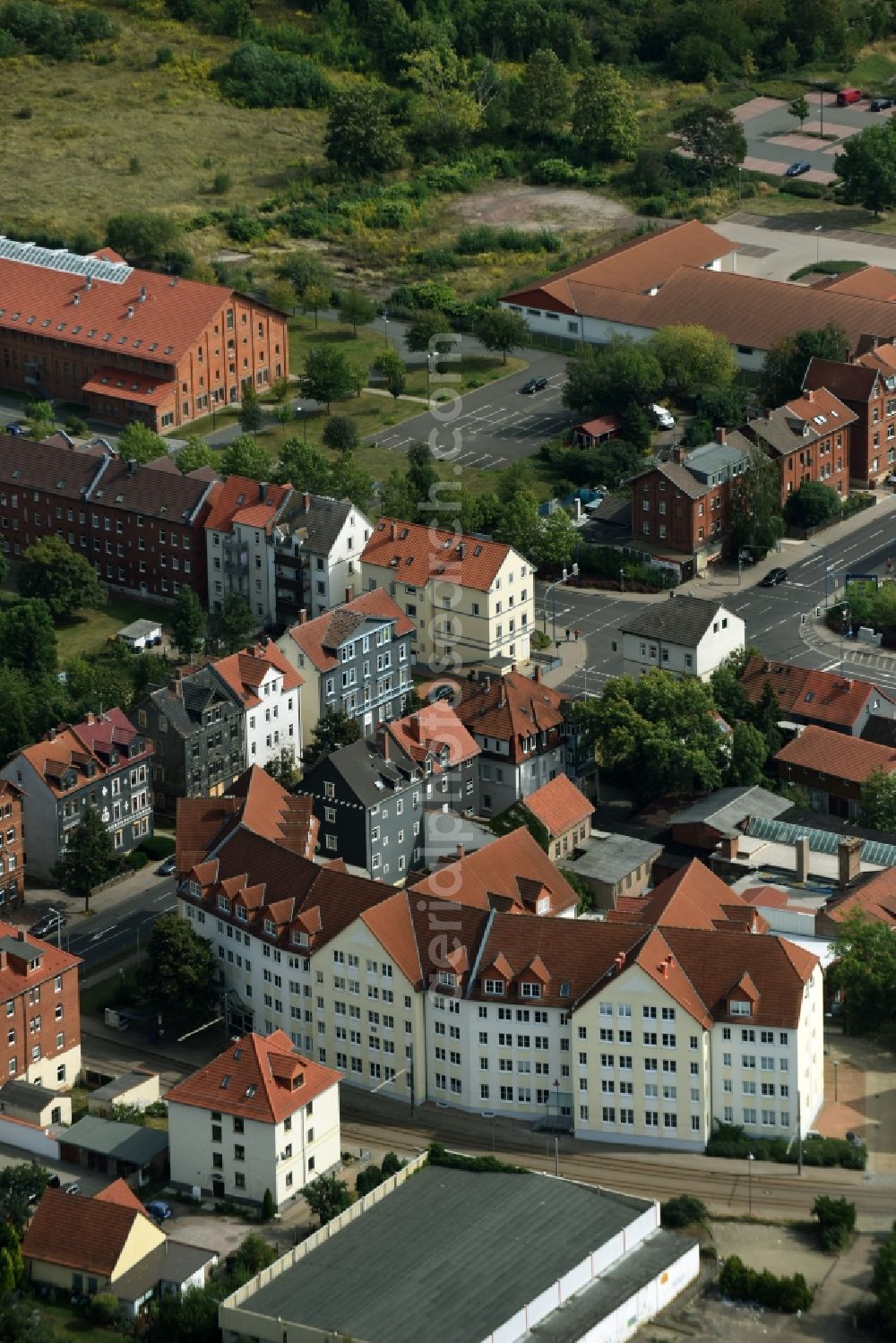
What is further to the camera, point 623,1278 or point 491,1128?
point 491,1128

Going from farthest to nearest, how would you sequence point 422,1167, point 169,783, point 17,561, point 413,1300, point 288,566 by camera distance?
point 17,561 → point 288,566 → point 169,783 → point 422,1167 → point 413,1300

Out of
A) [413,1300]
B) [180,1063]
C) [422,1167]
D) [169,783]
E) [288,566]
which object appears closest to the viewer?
[413,1300]

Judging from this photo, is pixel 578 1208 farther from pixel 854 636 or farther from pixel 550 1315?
pixel 854 636

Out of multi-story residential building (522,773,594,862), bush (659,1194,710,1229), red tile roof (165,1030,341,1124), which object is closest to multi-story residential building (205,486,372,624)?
multi-story residential building (522,773,594,862)

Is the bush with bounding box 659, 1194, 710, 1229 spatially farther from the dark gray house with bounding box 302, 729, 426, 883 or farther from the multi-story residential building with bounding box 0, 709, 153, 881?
the multi-story residential building with bounding box 0, 709, 153, 881

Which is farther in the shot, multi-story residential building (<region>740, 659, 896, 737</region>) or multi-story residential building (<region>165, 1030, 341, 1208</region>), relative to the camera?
multi-story residential building (<region>740, 659, 896, 737</region>)

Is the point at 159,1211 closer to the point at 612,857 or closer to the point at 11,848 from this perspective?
the point at 11,848

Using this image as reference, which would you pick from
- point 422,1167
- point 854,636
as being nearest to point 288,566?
point 854,636
